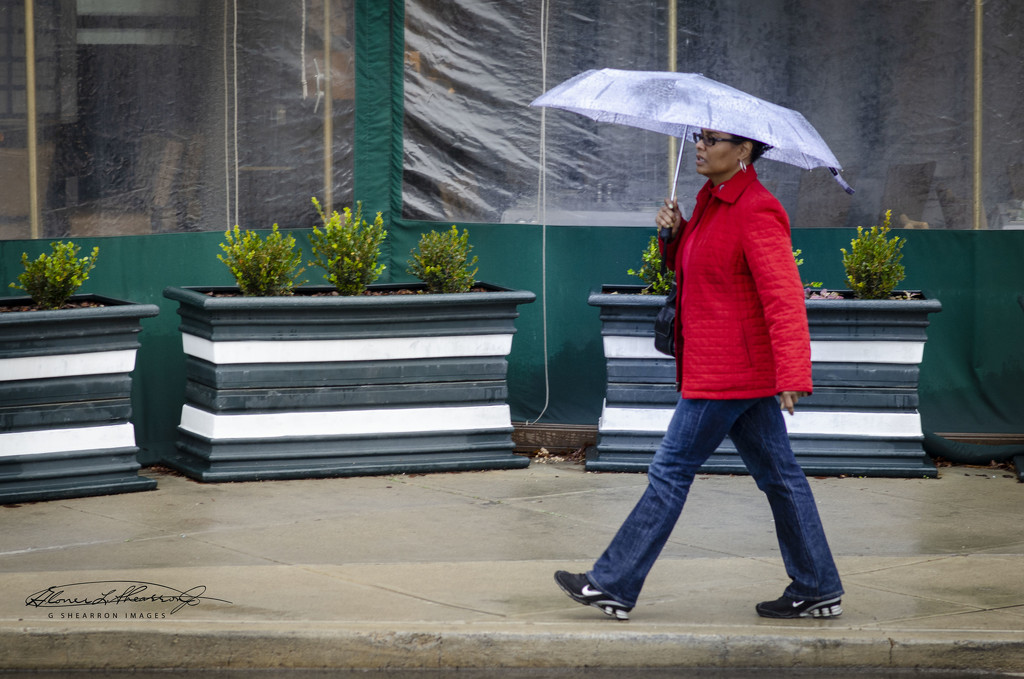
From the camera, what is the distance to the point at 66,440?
7.05m

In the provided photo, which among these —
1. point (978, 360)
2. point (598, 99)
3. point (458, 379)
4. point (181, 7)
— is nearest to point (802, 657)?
point (598, 99)

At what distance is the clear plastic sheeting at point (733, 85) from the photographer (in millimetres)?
8453

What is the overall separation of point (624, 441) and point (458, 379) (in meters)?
1.04

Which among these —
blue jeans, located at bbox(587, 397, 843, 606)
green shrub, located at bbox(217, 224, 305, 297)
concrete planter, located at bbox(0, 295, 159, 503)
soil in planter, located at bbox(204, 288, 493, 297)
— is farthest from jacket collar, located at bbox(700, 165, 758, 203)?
concrete planter, located at bbox(0, 295, 159, 503)

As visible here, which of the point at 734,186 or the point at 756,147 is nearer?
the point at 734,186

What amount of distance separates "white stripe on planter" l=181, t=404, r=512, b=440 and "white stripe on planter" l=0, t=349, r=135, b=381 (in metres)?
0.59

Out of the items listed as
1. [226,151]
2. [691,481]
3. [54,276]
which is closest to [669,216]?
[691,481]

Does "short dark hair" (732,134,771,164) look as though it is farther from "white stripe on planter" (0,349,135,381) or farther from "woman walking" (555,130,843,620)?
"white stripe on planter" (0,349,135,381)

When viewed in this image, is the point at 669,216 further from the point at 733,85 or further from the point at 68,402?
the point at 733,85

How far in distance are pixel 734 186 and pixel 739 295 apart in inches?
16.2

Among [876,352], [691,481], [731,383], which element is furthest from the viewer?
[876,352]

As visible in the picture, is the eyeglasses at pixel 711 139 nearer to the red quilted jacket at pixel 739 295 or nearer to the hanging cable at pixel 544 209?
the red quilted jacket at pixel 739 295

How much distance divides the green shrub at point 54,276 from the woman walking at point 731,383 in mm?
3499

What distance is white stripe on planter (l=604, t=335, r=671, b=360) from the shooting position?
7.85m
